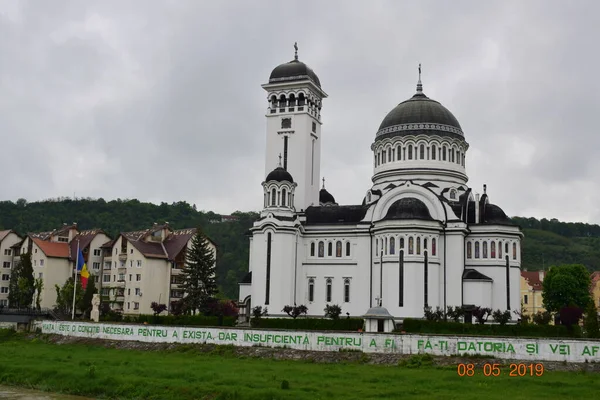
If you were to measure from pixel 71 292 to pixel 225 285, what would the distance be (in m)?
42.1

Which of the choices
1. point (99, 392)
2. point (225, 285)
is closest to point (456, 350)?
point (99, 392)

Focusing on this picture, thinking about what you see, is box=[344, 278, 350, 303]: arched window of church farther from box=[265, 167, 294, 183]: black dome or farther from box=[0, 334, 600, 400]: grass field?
box=[0, 334, 600, 400]: grass field

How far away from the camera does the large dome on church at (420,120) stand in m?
54.2

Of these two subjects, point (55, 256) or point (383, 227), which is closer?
point (383, 227)

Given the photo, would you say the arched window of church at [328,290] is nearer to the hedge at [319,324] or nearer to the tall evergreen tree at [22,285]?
the hedge at [319,324]

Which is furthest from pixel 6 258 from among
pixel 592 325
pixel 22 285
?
pixel 592 325

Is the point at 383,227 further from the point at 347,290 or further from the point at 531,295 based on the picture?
the point at 531,295

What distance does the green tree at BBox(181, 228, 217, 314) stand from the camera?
165 feet

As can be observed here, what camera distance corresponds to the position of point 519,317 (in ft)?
162

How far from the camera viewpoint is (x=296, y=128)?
54.7 m

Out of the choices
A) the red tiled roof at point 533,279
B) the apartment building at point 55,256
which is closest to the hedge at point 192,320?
the apartment building at point 55,256

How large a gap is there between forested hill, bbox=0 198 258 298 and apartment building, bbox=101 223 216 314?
1282 inches

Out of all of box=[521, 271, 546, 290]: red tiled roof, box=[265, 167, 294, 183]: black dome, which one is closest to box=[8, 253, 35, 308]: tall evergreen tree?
box=[265, 167, 294, 183]: black dome
